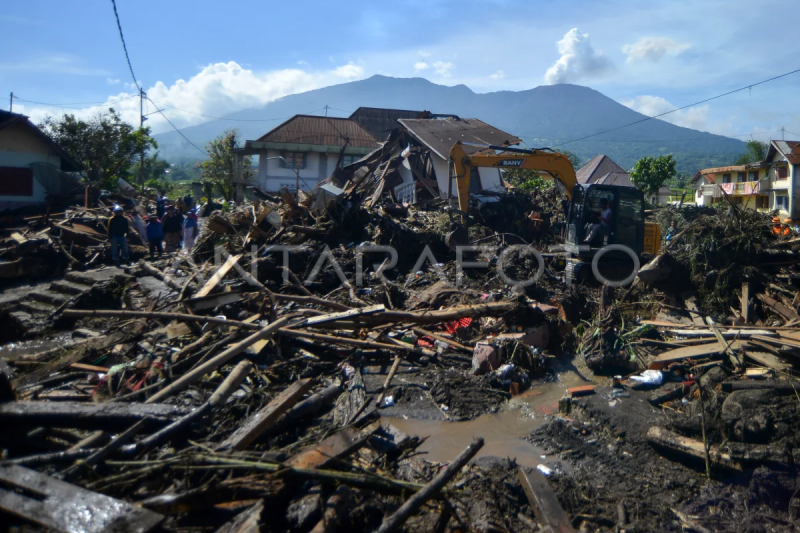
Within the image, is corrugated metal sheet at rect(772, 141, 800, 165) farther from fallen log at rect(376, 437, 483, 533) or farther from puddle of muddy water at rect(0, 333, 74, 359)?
puddle of muddy water at rect(0, 333, 74, 359)

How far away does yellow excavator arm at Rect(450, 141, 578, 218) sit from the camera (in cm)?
1220

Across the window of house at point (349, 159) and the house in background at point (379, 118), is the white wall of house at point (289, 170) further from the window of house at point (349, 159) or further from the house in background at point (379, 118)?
the house in background at point (379, 118)

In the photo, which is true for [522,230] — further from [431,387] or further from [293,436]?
[293,436]

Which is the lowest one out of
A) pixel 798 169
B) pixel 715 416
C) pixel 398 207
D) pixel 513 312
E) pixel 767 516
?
pixel 767 516

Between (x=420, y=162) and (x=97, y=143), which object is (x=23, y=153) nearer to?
(x=97, y=143)

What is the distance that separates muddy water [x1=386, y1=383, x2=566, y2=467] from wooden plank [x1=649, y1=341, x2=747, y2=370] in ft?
4.85

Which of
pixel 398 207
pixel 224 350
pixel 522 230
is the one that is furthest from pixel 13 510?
pixel 522 230

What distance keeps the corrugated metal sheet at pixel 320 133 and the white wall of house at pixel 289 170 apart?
0.84m

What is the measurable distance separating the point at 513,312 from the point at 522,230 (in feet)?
23.5

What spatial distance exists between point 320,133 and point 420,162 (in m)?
11.6

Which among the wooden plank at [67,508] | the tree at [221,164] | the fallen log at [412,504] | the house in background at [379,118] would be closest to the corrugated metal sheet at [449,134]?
the house in background at [379,118]

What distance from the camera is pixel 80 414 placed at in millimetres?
3902

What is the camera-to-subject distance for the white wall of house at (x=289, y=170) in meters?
28.2

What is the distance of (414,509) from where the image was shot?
3049 millimetres
